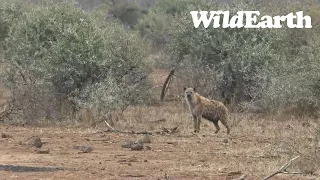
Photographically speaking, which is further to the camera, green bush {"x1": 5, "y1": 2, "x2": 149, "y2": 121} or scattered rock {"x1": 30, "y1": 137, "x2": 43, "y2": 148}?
green bush {"x1": 5, "y1": 2, "x2": 149, "y2": 121}

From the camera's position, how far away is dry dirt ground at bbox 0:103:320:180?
29.9 feet

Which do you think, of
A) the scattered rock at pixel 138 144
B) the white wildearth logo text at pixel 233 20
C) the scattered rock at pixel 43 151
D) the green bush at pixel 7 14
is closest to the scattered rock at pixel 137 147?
the scattered rock at pixel 138 144

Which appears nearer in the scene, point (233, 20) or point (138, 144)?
point (138, 144)

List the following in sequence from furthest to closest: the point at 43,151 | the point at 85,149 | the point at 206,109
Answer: the point at 206,109
the point at 85,149
the point at 43,151

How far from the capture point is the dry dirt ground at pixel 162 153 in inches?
359

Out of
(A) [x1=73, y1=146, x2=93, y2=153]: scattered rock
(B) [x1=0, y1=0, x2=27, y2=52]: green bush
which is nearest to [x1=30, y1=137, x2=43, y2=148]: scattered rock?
(A) [x1=73, y1=146, x2=93, y2=153]: scattered rock

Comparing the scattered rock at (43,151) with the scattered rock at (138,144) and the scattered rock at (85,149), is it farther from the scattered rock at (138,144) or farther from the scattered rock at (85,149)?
the scattered rock at (138,144)

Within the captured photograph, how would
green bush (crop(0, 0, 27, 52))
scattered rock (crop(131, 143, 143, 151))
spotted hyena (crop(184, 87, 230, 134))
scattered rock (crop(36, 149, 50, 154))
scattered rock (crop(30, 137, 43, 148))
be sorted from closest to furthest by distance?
scattered rock (crop(36, 149, 50, 154)) < scattered rock (crop(131, 143, 143, 151)) < scattered rock (crop(30, 137, 43, 148)) < spotted hyena (crop(184, 87, 230, 134)) < green bush (crop(0, 0, 27, 52))

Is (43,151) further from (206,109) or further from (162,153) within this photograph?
(206,109)

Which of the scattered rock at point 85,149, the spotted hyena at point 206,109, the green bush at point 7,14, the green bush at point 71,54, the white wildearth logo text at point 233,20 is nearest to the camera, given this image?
the scattered rock at point 85,149

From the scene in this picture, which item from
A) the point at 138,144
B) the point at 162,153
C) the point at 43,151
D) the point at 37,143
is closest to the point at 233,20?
the point at 138,144

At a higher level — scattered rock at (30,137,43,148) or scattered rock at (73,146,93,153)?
scattered rock at (30,137,43,148)

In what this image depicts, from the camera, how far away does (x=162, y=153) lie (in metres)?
11.2

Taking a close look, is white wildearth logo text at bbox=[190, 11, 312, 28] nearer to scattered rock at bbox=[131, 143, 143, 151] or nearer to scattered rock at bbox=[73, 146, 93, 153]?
scattered rock at bbox=[131, 143, 143, 151]
